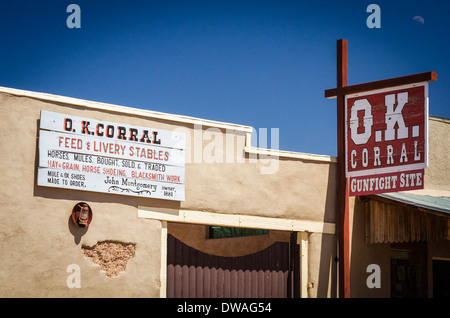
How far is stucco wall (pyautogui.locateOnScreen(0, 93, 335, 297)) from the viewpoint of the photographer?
12.5m

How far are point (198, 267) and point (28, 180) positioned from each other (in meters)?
4.11

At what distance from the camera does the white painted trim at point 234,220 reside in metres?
14.1

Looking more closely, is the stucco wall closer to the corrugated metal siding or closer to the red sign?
the corrugated metal siding

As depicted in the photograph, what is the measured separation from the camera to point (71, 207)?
43.1ft

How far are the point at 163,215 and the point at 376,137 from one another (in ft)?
16.4

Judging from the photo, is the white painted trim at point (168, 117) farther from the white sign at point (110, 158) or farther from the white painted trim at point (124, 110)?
the white sign at point (110, 158)

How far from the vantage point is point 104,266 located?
13375 mm

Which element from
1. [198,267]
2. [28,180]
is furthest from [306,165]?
[28,180]

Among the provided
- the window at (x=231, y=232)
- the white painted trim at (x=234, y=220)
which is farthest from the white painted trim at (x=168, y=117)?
the window at (x=231, y=232)

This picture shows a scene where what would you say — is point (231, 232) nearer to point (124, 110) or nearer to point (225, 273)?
point (225, 273)

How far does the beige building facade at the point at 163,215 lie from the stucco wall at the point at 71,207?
0.02m

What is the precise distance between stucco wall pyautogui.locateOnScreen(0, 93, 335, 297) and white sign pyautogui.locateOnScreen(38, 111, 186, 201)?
0.50ft

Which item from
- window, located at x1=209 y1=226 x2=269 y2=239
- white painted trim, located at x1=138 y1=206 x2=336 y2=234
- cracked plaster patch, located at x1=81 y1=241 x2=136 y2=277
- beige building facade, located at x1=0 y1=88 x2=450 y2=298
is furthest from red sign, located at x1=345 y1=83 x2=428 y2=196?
cracked plaster patch, located at x1=81 y1=241 x2=136 y2=277
